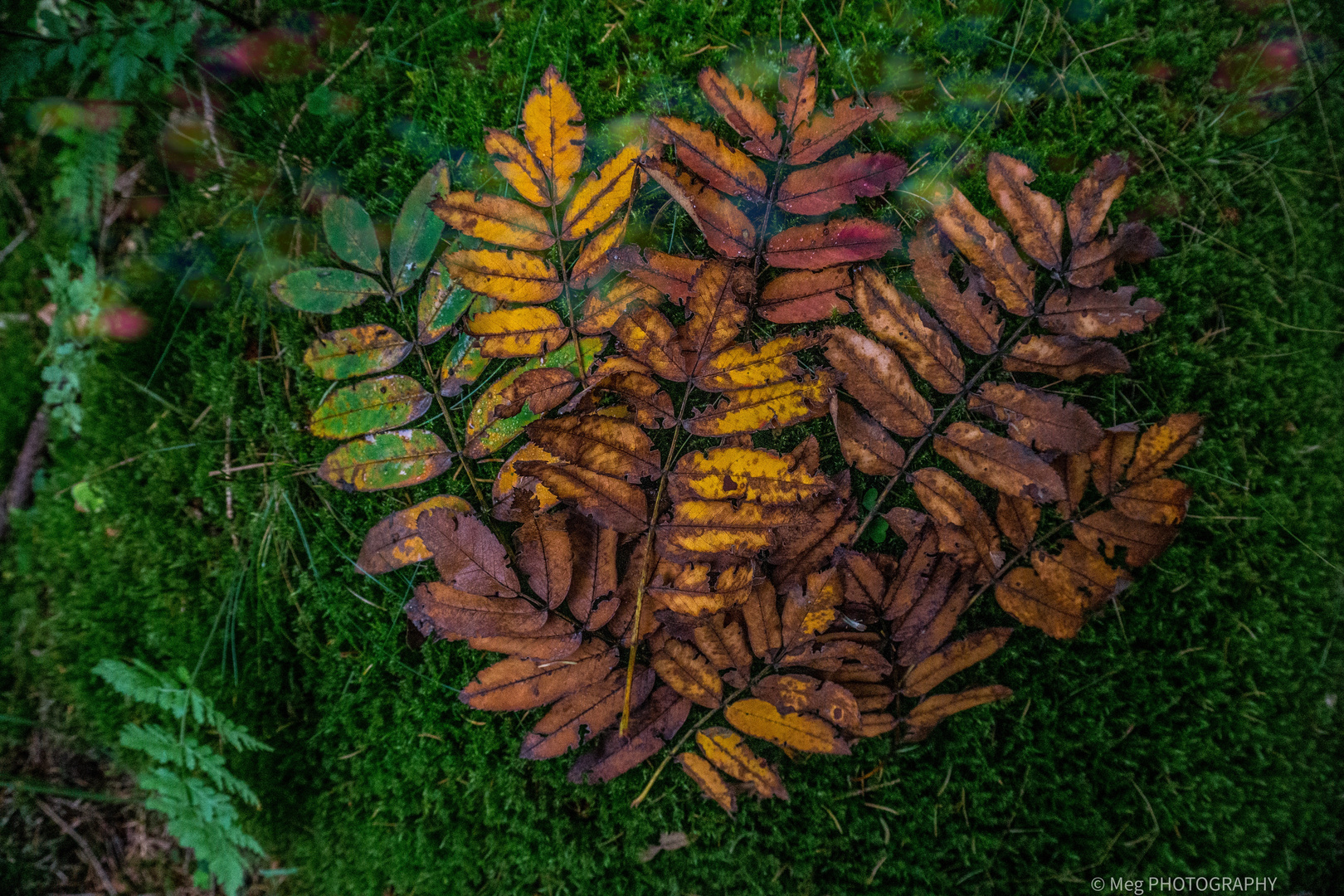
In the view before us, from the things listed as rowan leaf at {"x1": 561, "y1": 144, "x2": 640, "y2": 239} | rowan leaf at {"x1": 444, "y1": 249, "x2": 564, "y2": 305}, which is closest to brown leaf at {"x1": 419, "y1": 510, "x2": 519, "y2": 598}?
rowan leaf at {"x1": 444, "y1": 249, "x2": 564, "y2": 305}

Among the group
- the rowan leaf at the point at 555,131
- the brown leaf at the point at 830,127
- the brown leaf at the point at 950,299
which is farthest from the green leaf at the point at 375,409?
the brown leaf at the point at 950,299

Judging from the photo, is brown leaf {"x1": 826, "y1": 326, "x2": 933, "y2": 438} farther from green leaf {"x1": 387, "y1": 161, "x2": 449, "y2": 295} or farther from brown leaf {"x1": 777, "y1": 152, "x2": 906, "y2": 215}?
green leaf {"x1": 387, "y1": 161, "x2": 449, "y2": 295}

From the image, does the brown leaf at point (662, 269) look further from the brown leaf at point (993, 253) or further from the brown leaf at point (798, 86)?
the brown leaf at point (993, 253)

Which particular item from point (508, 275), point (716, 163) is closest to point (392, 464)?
point (508, 275)

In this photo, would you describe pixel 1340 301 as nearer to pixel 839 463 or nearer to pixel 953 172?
pixel 953 172

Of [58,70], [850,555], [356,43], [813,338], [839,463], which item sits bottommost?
[850,555]

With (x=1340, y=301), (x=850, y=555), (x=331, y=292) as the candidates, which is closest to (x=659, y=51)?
(x=331, y=292)
